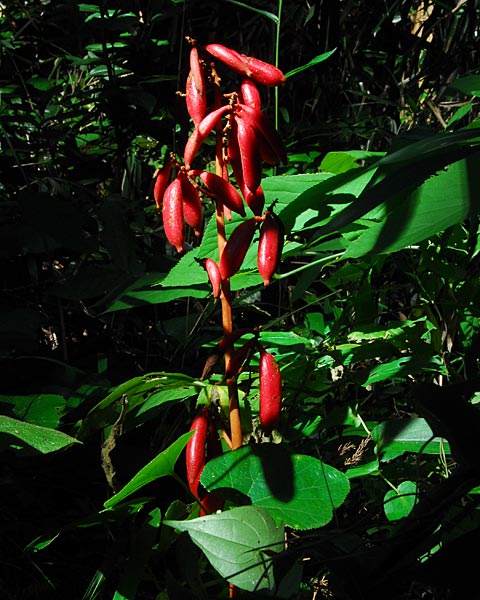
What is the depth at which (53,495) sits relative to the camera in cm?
126

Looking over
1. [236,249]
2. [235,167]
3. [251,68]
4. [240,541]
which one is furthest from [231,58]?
[240,541]

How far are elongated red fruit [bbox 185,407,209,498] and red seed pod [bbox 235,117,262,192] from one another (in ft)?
0.95

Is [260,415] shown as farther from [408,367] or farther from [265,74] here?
[265,74]

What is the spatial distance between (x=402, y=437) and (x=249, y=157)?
0.36 meters

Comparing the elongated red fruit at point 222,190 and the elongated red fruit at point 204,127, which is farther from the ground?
the elongated red fruit at point 204,127

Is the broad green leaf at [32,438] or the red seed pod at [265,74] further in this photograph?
the red seed pod at [265,74]

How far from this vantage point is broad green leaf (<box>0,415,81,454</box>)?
27.7 inches

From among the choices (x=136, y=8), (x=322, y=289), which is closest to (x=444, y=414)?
(x=322, y=289)

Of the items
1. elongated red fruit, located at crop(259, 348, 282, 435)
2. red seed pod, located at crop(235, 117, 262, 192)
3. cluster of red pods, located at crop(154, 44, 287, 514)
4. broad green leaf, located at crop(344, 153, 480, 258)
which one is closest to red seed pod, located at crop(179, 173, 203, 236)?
cluster of red pods, located at crop(154, 44, 287, 514)

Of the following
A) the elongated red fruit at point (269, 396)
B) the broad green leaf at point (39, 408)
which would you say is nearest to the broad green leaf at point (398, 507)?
the elongated red fruit at point (269, 396)

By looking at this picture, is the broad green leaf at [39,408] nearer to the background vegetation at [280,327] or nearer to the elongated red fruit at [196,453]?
the background vegetation at [280,327]

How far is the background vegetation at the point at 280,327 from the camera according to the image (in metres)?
0.46

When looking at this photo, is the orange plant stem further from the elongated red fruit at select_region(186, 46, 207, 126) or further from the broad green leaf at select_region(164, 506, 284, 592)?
the broad green leaf at select_region(164, 506, 284, 592)

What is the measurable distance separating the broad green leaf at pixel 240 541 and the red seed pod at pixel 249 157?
38cm
